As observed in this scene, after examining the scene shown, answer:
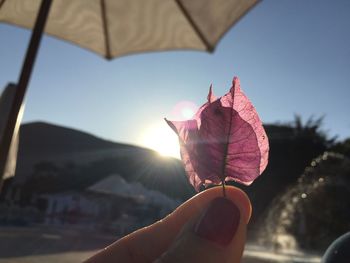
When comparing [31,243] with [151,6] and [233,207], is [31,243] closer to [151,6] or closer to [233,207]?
[151,6]

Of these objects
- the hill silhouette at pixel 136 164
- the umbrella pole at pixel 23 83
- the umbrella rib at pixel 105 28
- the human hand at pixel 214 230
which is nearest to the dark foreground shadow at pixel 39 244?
the umbrella rib at pixel 105 28

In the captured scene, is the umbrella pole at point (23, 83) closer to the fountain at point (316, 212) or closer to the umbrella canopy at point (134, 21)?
the umbrella canopy at point (134, 21)

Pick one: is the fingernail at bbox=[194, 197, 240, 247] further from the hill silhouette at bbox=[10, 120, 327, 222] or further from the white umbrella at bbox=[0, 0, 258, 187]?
the hill silhouette at bbox=[10, 120, 327, 222]

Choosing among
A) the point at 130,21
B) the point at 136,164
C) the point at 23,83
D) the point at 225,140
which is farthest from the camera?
the point at 136,164

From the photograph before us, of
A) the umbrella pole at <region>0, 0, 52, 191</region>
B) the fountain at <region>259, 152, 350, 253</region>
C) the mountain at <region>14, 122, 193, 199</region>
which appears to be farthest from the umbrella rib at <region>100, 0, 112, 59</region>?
the mountain at <region>14, 122, 193, 199</region>

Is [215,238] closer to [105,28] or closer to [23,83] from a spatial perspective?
[23,83]

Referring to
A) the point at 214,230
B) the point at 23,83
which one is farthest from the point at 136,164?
the point at 214,230
